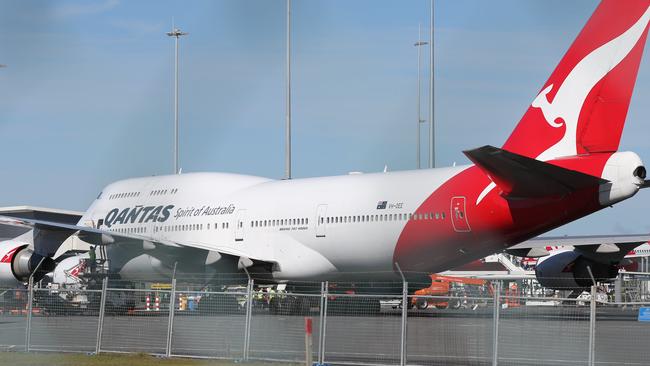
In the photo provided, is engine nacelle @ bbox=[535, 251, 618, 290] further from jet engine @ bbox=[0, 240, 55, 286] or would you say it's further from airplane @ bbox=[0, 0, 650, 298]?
jet engine @ bbox=[0, 240, 55, 286]

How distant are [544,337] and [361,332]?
11.1 ft

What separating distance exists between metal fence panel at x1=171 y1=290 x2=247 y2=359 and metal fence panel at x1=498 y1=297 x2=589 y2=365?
4.62 m

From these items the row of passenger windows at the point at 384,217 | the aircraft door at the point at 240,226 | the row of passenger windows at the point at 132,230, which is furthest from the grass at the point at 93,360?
the row of passenger windows at the point at 132,230

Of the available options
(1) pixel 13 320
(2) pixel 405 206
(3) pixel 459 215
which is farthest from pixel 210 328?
(1) pixel 13 320

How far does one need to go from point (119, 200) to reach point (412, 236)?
12430 mm

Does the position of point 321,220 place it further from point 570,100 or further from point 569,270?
point 569,270

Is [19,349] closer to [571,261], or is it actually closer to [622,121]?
[622,121]

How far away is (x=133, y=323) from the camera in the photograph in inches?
853

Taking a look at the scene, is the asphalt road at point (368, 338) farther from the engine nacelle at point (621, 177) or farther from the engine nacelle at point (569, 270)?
the engine nacelle at point (569, 270)

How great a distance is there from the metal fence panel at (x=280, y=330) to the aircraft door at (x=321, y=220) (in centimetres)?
447

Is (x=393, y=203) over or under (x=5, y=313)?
over

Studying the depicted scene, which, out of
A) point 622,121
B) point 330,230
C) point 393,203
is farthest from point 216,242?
point 622,121

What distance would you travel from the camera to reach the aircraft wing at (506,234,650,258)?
33.0 metres

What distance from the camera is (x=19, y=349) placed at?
1880 cm
